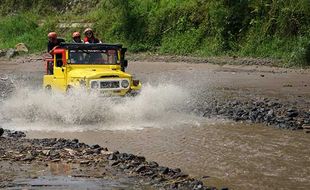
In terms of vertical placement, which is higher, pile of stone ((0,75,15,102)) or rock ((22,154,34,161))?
pile of stone ((0,75,15,102))

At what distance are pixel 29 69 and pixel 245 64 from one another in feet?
32.9

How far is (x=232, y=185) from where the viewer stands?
7.59 metres

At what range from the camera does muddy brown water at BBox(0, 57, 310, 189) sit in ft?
26.7

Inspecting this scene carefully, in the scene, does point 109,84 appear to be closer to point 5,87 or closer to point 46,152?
point 46,152

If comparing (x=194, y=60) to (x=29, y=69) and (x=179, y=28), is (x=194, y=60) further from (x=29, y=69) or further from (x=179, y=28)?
(x=29, y=69)

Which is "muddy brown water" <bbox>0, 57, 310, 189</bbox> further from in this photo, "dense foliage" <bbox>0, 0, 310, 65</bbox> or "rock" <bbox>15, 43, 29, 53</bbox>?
"rock" <bbox>15, 43, 29, 53</bbox>

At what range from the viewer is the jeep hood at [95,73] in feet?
41.2

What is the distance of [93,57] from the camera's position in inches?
538

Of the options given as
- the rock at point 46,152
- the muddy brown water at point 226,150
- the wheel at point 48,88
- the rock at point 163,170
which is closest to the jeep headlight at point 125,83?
the muddy brown water at point 226,150

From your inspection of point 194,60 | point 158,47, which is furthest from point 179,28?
point 194,60

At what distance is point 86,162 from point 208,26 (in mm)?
20734

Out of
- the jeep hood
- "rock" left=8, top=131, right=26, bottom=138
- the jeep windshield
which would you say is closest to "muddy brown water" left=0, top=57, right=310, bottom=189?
"rock" left=8, top=131, right=26, bottom=138

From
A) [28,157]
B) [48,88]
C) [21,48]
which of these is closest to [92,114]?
→ [48,88]

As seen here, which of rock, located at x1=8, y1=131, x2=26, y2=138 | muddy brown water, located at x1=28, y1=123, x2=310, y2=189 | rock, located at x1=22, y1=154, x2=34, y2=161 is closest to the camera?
muddy brown water, located at x1=28, y1=123, x2=310, y2=189
